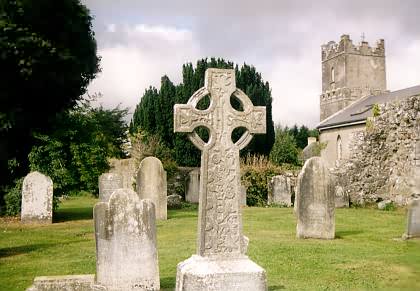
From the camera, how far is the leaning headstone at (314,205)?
11.4 m

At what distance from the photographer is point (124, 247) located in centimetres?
707

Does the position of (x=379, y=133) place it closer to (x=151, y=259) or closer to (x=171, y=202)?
(x=171, y=202)

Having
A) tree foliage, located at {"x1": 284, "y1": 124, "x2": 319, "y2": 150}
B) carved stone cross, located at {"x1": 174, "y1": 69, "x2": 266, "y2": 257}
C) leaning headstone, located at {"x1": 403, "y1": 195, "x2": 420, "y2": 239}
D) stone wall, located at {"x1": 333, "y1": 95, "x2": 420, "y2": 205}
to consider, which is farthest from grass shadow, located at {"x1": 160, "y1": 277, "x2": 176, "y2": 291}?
tree foliage, located at {"x1": 284, "y1": 124, "x2": 319, "y2": 150}

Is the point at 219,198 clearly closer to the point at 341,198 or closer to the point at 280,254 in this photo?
the point at 280,254

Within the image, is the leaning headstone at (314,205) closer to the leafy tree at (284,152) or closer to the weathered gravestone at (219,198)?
the weathered gravestone at (219,198)

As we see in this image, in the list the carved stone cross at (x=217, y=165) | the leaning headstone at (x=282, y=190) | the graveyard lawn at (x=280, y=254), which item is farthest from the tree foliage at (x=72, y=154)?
the carved stone cross at (x=217, y=165)

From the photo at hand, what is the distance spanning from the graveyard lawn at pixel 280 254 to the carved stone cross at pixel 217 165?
167 cm

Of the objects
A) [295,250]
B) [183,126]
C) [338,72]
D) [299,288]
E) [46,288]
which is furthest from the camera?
[338,72]

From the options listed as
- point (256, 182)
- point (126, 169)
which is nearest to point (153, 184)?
point (256, 182)

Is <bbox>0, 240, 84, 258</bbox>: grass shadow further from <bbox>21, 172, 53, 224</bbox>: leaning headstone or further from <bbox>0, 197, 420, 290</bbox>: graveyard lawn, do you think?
<bbox>21, 172, 53, 224</bbox>: leaning headstone

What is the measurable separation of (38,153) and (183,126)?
13.0m

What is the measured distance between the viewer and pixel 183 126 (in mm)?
5617

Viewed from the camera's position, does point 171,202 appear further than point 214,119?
Yes

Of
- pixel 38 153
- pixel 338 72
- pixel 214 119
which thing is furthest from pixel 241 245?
pixel 338 72
